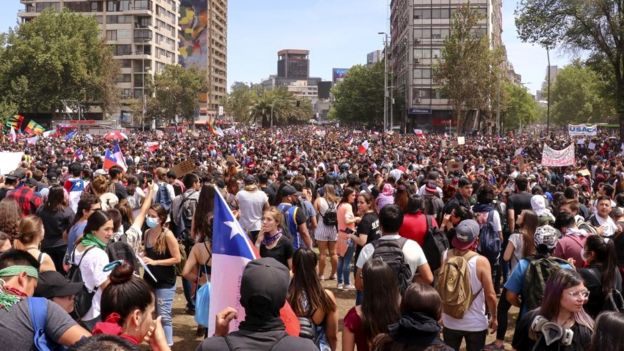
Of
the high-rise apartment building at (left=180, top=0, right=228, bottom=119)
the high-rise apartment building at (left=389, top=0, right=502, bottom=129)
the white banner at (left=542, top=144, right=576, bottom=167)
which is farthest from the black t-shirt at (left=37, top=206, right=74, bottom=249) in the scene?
the high-rise apartment building at (left=180, top=0, right=228, bottom=119)

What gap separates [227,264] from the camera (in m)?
3.92

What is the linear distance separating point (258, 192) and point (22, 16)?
296 ft

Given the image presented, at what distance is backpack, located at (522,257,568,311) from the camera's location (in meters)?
4.59

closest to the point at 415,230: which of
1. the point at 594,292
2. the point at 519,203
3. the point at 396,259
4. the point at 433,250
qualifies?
the point at 433,250

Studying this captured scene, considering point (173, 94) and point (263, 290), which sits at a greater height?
point (173, 94)

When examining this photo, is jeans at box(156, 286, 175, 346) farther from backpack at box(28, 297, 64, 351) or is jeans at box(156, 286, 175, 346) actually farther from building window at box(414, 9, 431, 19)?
building window at box(414, 9, 431, 19)

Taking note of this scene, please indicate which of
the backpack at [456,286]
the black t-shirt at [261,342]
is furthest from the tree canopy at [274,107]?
the black t-shirt at [261,342]

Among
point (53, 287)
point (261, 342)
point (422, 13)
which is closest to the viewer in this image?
point (261, 342)

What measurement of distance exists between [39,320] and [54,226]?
4.18m

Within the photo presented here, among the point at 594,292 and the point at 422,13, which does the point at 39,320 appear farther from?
the point at 422,13

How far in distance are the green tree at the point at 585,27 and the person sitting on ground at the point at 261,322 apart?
34.7 meters

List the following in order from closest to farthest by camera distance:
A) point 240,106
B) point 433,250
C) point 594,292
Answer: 1. point 594,292
2. point 433,250
3. point 240,106

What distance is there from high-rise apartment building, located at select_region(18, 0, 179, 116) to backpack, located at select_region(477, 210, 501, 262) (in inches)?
3207

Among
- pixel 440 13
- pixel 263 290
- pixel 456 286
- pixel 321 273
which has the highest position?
pixel 440 13
